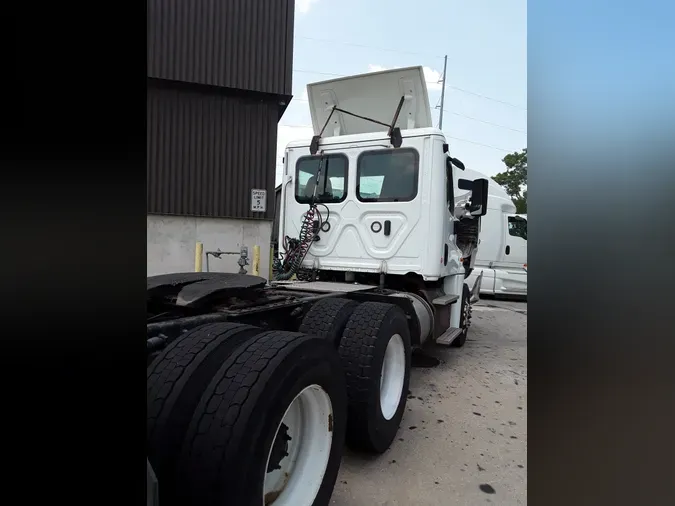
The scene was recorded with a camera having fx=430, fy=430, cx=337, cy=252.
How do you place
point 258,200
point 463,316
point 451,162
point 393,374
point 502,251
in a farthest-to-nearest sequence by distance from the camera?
point 502,251 < point 258,200 < point 463,316 < point 451,162 < point 393,374

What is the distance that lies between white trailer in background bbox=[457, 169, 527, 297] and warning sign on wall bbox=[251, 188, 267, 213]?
20.7ft

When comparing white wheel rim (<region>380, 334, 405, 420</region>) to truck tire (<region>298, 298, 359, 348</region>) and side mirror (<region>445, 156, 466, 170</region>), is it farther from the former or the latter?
side mirror (<region>445, 156, 466, 170</region>)

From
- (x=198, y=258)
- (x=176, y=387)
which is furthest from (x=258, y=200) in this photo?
(x=176, y=387)

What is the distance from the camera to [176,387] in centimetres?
169

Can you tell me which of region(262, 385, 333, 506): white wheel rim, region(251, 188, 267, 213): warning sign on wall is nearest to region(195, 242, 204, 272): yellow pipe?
region(251, 188, 267, 213): warning sign on wall

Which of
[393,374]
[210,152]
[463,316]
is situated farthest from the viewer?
[210,152]

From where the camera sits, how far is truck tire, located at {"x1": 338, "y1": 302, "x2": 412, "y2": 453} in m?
2.82

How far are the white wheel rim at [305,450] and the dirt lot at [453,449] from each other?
50 cm

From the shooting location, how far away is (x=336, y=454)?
2.21 metres

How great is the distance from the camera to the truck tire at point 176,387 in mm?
1583

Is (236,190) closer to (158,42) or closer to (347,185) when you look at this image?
(158,42)

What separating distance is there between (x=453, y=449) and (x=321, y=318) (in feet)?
4.50
